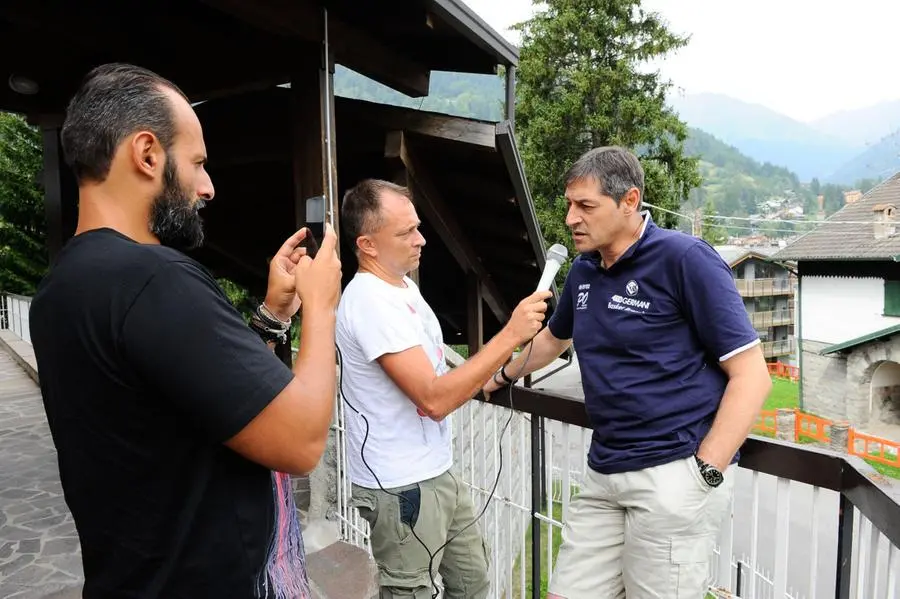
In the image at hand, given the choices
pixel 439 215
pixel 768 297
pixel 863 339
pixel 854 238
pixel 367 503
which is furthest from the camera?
pixel 768 297

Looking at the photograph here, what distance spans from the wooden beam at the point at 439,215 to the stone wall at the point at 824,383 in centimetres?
1803

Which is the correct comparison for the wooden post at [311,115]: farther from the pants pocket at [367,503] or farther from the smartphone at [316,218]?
the pants pocket at [367,503]

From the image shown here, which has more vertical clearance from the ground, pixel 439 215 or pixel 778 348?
pixel 439 215

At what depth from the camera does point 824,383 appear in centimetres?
2111

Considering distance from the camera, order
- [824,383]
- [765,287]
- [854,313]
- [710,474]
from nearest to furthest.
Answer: [710,474], [854,313], [824,383], [765,287]

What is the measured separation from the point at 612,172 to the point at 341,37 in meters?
2.02

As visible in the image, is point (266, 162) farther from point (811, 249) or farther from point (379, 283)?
point (811, 249)

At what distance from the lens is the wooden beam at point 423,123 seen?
13.1 feet

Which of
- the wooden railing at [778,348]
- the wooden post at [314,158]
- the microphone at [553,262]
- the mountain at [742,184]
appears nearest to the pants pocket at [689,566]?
the microphone at [553,262]

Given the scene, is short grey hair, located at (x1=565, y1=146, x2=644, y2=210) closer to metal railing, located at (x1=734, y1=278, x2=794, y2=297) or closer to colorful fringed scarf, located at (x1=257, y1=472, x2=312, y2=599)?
colorful fringed scarf, located at (x1=257, y1=472, x2=312, y2=599)

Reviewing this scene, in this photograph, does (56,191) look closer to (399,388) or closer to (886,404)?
(399,388)

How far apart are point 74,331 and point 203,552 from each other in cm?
42

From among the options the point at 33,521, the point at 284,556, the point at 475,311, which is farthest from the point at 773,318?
the point at 284,556

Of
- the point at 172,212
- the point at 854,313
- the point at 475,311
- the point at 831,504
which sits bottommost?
the point at 854,313
